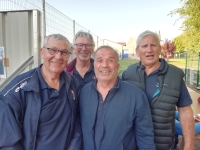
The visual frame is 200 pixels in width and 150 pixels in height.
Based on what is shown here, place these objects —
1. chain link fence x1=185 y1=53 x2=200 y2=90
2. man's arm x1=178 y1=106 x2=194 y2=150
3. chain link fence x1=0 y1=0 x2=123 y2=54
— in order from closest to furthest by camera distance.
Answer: man's arm x1=178 y1=106 x2=194 y2=150 → chain link fence x1=0 y1=0 x2=123 y2=54 → chain link fence x1=185 y1=53 x2=200 y2=90

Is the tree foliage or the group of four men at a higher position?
the tree foliage

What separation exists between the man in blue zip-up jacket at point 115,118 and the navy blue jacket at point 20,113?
1.50 ft

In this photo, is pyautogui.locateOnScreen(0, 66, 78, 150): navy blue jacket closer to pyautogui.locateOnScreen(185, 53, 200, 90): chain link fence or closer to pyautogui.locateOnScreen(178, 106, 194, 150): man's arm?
pyautogui.locateOnScreen(178, 106, 194, 150): man's arm

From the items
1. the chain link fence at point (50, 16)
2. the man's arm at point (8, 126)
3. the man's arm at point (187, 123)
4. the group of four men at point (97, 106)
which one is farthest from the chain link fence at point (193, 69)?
the man's arm at point (8, 126)

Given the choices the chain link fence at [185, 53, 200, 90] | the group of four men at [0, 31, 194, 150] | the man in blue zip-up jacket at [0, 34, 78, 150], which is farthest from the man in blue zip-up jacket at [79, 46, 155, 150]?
the chain link fence at [185, 53, 200, 90]

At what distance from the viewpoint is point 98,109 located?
1.63 m

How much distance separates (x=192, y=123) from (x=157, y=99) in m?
0.52

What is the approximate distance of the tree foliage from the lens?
6539 millimetres

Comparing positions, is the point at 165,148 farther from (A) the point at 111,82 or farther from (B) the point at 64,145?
(B) the point at 64,145

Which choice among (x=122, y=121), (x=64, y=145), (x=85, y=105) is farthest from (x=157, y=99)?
(x=64, y=145)

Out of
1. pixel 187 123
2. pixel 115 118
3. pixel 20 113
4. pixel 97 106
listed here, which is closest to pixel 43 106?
pixel 20 113

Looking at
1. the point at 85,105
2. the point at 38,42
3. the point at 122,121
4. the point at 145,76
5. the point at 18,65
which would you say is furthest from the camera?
the point at 18,65

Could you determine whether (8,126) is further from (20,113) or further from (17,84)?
(17,84)

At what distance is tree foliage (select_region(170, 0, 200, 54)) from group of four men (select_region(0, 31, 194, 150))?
5747 mm
